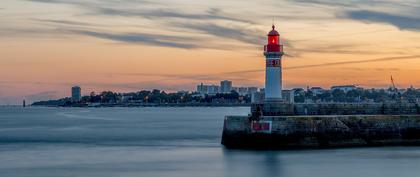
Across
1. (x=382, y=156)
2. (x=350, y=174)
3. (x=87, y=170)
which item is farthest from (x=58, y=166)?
(x=382, y=156)

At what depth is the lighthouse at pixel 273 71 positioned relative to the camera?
112 feet

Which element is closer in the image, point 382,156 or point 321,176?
point 321,176

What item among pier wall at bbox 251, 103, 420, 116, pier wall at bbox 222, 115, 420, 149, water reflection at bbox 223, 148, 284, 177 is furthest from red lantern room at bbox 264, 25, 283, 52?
water reflection at bbox 223, 148, 284, 177

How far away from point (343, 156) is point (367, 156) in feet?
2.99

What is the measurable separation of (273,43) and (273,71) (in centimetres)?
131

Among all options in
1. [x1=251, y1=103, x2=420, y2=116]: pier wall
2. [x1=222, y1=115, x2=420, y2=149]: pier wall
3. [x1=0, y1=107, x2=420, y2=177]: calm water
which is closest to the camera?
[x1=0, y1=107, x2=420, y2=177]: calm water

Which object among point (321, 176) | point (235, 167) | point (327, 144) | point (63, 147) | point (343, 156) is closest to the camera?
point (321, 176)

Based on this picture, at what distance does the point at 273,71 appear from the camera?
34.3 m

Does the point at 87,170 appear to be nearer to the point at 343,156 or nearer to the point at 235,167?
the point at 235,167

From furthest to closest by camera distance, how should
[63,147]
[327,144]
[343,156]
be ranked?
[63,147]
[327,144]
[343,156]

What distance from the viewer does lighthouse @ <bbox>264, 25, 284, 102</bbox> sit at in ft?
112

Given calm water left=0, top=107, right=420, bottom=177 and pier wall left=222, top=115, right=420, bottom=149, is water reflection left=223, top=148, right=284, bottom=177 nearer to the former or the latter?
calm water left=0, top=107, right=420, bottom=177

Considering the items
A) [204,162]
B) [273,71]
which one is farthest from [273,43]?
[204,162]

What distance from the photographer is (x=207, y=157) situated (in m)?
30.0
